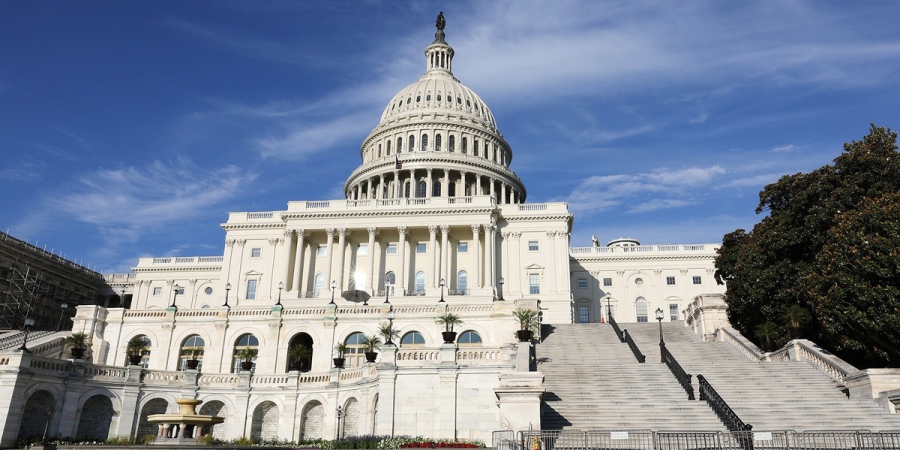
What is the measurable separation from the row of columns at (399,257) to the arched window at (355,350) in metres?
26.5

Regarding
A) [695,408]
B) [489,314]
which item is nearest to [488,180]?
[489,314]

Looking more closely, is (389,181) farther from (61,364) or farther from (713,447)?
(713,447)

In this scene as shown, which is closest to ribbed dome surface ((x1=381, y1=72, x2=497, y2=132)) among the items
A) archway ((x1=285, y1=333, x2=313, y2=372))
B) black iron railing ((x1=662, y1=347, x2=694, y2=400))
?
archway ((x1=285, y1=333, x2=313, y2=372))

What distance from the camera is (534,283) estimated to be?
74.8m

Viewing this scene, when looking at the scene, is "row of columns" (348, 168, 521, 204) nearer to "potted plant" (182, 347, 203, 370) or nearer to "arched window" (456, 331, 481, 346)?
Answer: "arched window" (456, 331, 481, 346)

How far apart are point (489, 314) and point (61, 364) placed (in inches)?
994

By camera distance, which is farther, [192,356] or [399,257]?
[399,257]

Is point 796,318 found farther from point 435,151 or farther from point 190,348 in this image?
point 435,151

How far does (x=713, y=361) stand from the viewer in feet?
115

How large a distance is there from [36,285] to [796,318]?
74644 mm

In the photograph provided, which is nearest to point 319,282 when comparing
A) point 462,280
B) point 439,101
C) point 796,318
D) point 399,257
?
point 399,257

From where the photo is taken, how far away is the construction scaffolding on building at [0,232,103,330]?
7212 centimetres

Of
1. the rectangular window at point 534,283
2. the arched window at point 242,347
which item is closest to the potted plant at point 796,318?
the arched window at point 242,347

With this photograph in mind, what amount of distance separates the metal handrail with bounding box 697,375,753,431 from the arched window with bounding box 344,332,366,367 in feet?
72.2
